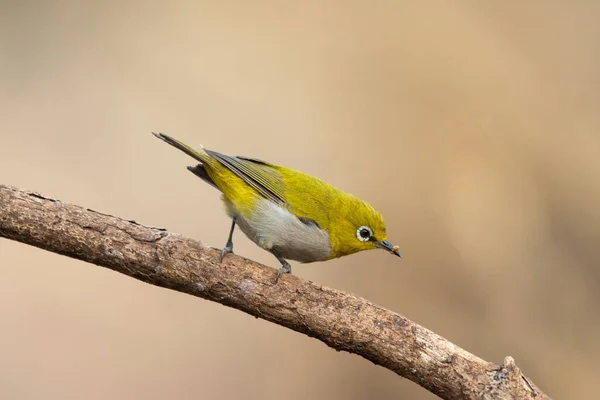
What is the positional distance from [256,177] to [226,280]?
85 centimetres

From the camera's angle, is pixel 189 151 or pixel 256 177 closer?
pixel 189 151

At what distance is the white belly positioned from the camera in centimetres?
415

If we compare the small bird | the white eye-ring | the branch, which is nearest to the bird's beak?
the small bird

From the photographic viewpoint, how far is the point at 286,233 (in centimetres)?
414

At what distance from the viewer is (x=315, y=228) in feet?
13.8

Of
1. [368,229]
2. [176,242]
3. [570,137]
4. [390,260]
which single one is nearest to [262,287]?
[176,242]

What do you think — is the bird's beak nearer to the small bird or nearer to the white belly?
the small bird

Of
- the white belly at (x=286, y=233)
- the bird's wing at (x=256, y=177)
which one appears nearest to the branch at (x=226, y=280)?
the white belly at (x=286, y=233)

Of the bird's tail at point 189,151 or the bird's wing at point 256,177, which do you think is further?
the bird's wing at point 256,177

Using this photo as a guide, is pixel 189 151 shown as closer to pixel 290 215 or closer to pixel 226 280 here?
pixel 290 215

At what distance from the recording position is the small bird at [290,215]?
417cm

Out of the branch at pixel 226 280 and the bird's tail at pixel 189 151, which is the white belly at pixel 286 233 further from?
the bird's tail at pixel 189 151

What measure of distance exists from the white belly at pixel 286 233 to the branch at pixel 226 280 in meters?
0.35

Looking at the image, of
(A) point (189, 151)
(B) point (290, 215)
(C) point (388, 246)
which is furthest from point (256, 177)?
(C) point (388, 246)
